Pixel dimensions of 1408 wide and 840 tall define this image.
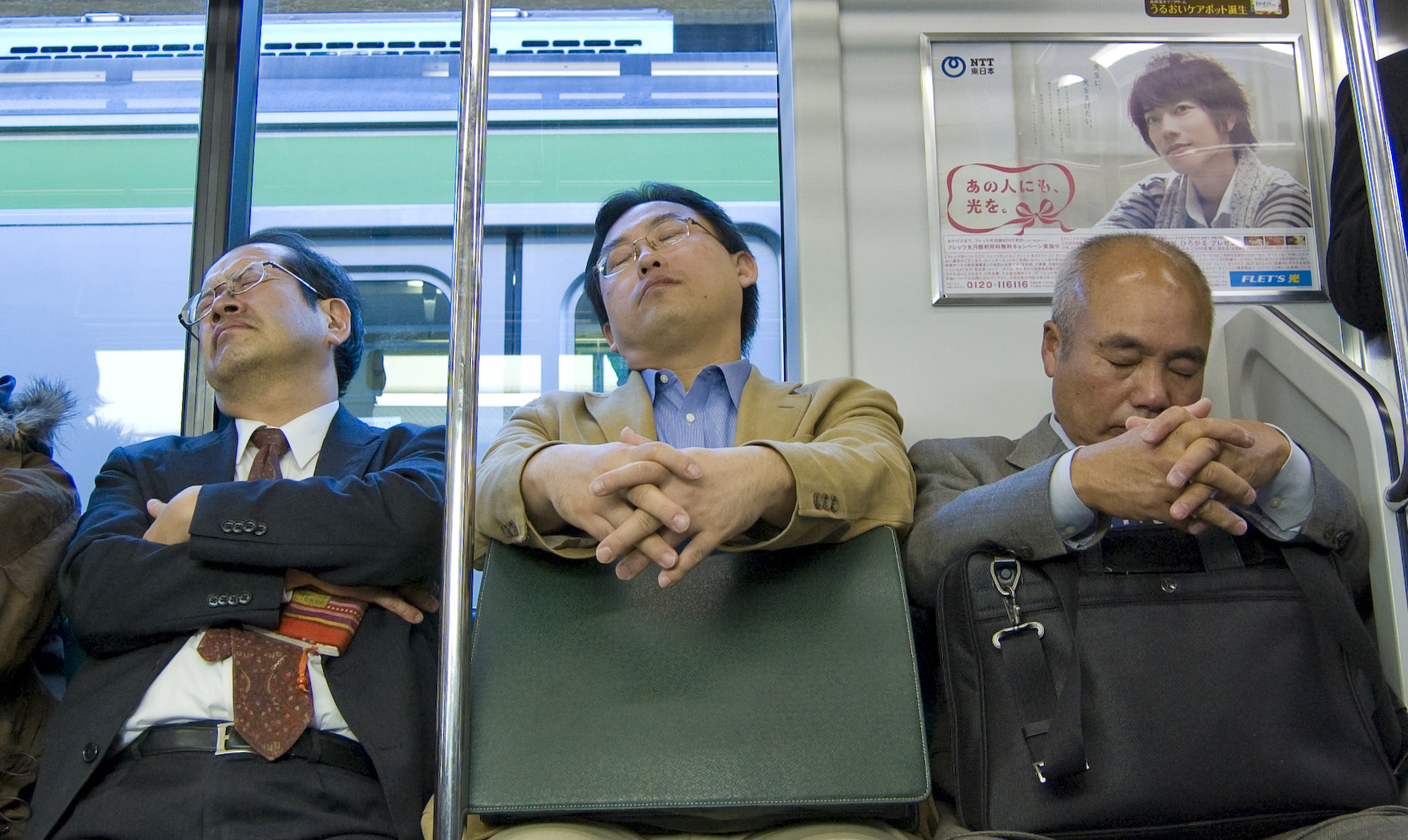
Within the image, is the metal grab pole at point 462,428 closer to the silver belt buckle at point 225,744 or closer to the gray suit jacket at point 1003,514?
the silver belt buckle at point 225,744

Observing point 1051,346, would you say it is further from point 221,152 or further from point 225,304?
point 221,152

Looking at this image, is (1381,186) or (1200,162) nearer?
(1381,186)

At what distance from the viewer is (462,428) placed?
140cm

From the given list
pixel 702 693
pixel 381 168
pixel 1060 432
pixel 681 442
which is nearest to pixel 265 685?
pixel 702 693

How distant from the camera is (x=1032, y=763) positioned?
1539 millimetres

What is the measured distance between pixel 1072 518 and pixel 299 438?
4.59 feet

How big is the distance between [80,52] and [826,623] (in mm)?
2694

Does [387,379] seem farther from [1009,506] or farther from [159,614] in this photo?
[1009,506]

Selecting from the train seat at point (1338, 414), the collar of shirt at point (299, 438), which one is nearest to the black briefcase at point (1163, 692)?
the train seat at point (1338, 414)

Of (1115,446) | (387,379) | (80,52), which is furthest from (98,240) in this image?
(1115,446)

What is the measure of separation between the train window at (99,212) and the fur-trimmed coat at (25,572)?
61 cm

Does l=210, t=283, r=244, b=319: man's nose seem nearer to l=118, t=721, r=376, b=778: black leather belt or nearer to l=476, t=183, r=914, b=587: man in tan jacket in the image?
l=476, t=183, r=914, b=587: man in tan jacket

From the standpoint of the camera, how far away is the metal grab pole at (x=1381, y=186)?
1.59m

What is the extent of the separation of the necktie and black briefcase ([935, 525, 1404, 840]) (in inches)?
38.2
